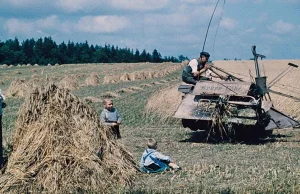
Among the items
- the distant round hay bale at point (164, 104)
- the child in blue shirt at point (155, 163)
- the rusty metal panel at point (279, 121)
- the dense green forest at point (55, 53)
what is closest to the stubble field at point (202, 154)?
the distant round hay bale at point (164, 104)

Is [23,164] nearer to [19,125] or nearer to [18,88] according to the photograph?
[19,125]

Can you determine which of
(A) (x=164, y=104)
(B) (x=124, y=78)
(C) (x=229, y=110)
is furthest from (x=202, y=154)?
(B) (x=124, y=78)

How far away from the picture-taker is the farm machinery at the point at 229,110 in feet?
42.3

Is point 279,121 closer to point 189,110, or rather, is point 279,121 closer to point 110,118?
point 189,110

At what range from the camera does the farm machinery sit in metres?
12.9

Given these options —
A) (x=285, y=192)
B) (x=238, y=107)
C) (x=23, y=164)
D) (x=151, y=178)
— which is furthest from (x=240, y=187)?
(x=238, y=107)

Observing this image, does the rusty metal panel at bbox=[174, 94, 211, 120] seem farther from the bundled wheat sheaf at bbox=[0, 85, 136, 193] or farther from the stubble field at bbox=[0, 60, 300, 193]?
the bundled wheat sheaf at bbox=[0, 85, 136, 193]

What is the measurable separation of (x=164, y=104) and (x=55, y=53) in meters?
83.9

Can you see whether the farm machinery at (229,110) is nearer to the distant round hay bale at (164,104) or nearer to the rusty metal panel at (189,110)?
the rusty metal panel at (189,110)

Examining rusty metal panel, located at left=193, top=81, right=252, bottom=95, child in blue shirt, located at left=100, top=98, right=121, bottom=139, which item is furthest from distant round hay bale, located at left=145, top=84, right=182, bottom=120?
child in blue shirt, located at left=100, top=98, right=121, bottom=139

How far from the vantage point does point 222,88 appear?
13.5 metres

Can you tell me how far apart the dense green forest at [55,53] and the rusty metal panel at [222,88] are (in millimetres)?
80683

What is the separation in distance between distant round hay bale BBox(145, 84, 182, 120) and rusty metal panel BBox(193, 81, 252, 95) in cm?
421

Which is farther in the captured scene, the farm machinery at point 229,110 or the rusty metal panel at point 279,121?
the rusty metal panel at point 279,121
